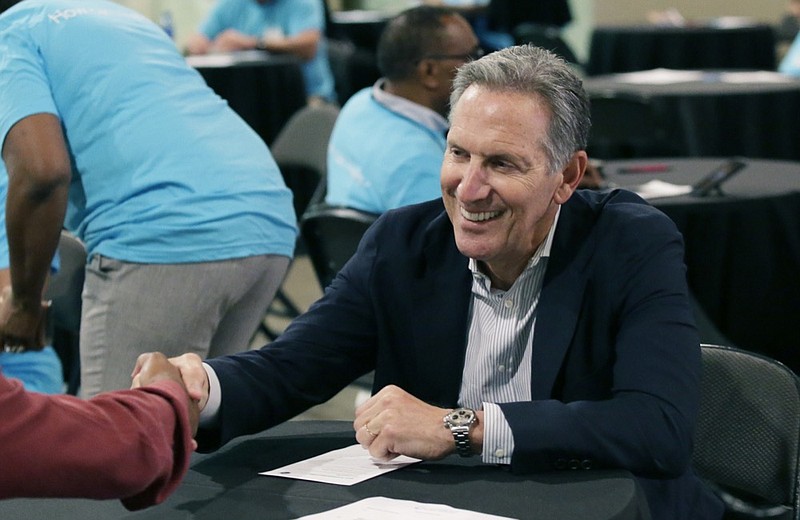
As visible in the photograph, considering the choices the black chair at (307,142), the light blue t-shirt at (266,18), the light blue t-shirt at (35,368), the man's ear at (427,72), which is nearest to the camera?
the light blue t-shirt at (35,368)

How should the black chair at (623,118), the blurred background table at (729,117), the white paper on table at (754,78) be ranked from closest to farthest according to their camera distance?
the black chair at (623,118) → the blurred background table at (729,117) → the white paper on table at (754,78)

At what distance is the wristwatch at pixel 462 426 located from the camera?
1.80 m

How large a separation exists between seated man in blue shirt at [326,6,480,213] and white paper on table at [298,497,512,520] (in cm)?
200

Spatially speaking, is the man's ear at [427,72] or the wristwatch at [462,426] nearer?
the wristwatch at [462,426]

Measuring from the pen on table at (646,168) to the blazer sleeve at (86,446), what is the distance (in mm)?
3219

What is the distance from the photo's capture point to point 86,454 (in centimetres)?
138

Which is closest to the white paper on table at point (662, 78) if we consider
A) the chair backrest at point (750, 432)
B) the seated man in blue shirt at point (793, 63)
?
the seated man in blue shirt at point (793, 63)

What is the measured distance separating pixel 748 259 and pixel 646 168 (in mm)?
719

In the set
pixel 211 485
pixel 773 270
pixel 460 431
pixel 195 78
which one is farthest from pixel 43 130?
pixel 773 270

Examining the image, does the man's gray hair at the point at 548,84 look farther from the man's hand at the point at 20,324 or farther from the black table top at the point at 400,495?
the man's hand at the point at 20,324

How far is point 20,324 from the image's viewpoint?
258cm

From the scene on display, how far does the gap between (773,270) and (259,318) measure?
182cm

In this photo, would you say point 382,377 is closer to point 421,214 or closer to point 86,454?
point 421,214

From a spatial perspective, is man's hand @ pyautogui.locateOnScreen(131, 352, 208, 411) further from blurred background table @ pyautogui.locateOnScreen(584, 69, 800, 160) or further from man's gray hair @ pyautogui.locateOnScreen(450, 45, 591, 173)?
blurred background table @ pyautogui.locateOnScreen(584, 69, 800, 160)
